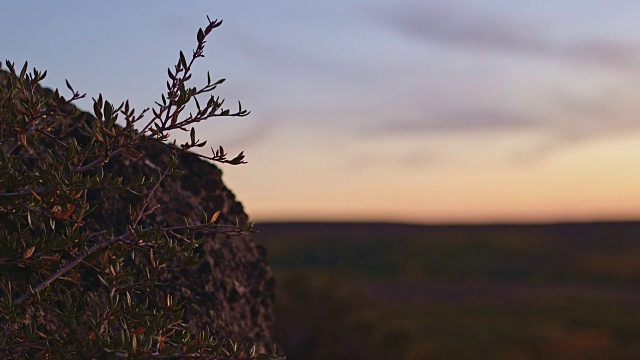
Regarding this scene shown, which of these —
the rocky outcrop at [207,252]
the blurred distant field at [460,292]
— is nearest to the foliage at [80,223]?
the rocky outcrop at [207,252]

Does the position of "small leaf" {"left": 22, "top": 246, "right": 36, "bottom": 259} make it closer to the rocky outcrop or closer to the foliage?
the foliage

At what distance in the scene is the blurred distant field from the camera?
1235cm

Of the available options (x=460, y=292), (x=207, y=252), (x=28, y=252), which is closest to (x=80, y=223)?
(x=28, y=252)

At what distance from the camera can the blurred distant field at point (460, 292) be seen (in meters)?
12.4

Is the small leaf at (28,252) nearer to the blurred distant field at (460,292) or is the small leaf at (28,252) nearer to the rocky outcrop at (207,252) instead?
the rocky outcrop at (207,252)

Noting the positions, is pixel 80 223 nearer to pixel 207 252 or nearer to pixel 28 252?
pixel 28 252

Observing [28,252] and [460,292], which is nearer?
[28,252]

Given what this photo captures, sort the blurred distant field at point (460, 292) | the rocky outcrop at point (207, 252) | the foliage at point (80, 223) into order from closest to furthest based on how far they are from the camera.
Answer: the foliage at point (80, 223)
the rocky outcrop at point (207, 252)
the blurred distant field at point (460, 292)

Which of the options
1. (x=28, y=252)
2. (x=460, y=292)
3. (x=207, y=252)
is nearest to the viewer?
(x=28, y=252)

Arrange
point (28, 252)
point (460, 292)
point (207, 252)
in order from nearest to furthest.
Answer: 1. point (28, 252)
2. point (207, 252)
3. point (460, 292)

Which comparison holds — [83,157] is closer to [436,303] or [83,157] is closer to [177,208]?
[177,208]

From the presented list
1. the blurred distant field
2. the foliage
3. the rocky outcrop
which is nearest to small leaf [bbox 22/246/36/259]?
the foliage

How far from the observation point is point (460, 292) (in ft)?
191

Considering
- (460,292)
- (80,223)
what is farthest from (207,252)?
(460,292)
